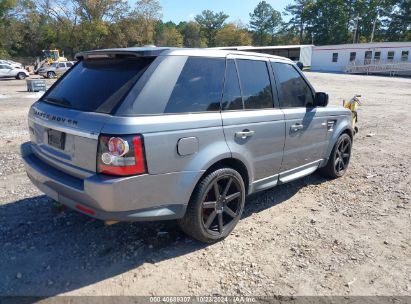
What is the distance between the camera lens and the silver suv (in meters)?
2.97

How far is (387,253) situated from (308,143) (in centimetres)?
169

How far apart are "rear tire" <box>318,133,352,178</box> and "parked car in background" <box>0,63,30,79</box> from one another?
32795 mm

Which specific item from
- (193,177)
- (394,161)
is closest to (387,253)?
(193,177)

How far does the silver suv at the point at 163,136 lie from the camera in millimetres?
2971

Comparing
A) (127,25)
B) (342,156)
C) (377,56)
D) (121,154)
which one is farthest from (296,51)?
(121,154)

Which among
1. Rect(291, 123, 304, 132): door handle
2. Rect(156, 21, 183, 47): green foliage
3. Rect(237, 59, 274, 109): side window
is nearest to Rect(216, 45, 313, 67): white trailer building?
Rect(156, 21, 183, 47): green foliage

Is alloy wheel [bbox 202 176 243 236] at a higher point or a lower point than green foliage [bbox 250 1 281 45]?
lower

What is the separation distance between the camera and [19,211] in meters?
4.38

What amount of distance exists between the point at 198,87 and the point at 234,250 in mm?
1704

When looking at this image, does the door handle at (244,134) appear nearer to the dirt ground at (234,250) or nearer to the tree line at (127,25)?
the dirt ground at (234,250)

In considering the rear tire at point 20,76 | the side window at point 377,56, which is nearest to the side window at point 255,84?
the rear tire at point 20,76

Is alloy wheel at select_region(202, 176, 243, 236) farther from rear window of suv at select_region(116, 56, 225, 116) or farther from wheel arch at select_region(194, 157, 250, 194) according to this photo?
rear window of suv at select_region(116, 56, 225, 116)

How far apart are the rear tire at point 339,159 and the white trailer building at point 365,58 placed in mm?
43858

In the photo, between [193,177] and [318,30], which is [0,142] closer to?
[193,177]
